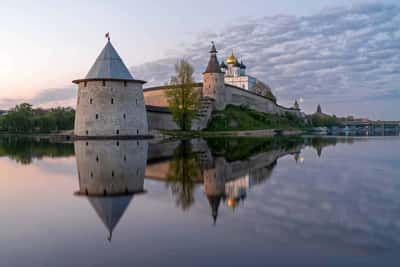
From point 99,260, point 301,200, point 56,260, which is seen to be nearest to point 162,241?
point 99,260

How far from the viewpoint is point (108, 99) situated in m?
Result: 30.2

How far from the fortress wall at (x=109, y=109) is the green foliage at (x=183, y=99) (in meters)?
6.42

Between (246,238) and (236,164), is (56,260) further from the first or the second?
(236,164)

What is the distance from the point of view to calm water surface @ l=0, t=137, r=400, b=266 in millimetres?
4008

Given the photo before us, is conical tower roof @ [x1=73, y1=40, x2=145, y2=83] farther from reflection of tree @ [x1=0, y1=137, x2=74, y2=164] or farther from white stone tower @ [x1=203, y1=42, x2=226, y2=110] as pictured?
white stone tower @ [x1=203, y1=42, x2=226, y2=110]

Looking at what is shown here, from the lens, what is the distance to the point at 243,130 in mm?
45750

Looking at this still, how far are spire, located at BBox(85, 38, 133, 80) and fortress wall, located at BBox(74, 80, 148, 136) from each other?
0.52m

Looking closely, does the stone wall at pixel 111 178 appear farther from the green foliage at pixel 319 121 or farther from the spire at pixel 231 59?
the green foliage at pixel 319 121

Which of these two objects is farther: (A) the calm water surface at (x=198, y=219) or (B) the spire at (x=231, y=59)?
(B) the spire at (x=231, y=59)

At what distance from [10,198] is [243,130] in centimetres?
3957

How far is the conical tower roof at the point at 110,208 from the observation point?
5.27m

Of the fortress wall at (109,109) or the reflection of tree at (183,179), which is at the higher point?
the fortress wall at (109,109)

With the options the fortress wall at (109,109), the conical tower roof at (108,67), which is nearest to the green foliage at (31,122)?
the fortress wall at (109,109)

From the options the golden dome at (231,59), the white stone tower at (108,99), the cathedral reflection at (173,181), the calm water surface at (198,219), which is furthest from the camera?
the golden dome at (231,59)
